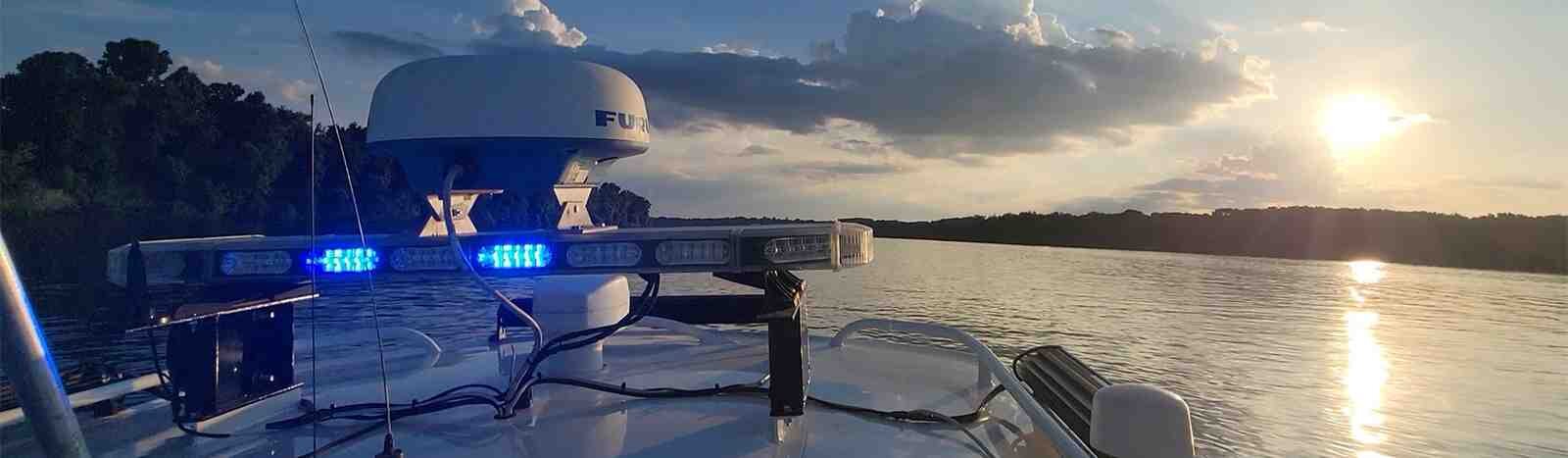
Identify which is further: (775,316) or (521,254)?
(775,316)

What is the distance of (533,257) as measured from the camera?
6.25 metres

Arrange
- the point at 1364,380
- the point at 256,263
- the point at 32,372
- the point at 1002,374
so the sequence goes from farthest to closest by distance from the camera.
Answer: the point at 1364,380
the point at 1002,374
the point at 256,263
the point at 32,372

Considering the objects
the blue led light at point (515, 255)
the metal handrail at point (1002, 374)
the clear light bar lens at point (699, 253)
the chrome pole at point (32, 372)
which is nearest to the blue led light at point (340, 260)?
the blue led light at point (515, 255)

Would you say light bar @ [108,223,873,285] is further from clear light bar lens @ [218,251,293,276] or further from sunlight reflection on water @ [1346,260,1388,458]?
sunlight reflection on water @ [1346,260,1388,458]

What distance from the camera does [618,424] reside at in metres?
6.93

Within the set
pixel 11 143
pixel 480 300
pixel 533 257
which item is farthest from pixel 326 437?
pixel 11 143

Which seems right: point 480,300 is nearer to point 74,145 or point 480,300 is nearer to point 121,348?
point 121,348

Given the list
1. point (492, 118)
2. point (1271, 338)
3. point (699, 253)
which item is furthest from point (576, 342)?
point (1271, 338)

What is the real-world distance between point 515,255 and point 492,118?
1452 mm

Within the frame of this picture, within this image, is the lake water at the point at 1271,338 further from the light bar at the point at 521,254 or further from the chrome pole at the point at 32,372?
the chrome pole at the point at 32,372

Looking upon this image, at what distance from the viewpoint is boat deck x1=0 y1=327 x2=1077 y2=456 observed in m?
6.31

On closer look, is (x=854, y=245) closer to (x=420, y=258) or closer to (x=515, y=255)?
(x=515, y=255)

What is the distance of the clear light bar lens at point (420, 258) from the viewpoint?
21.0ft

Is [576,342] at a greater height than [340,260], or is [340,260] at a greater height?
[340,260]
